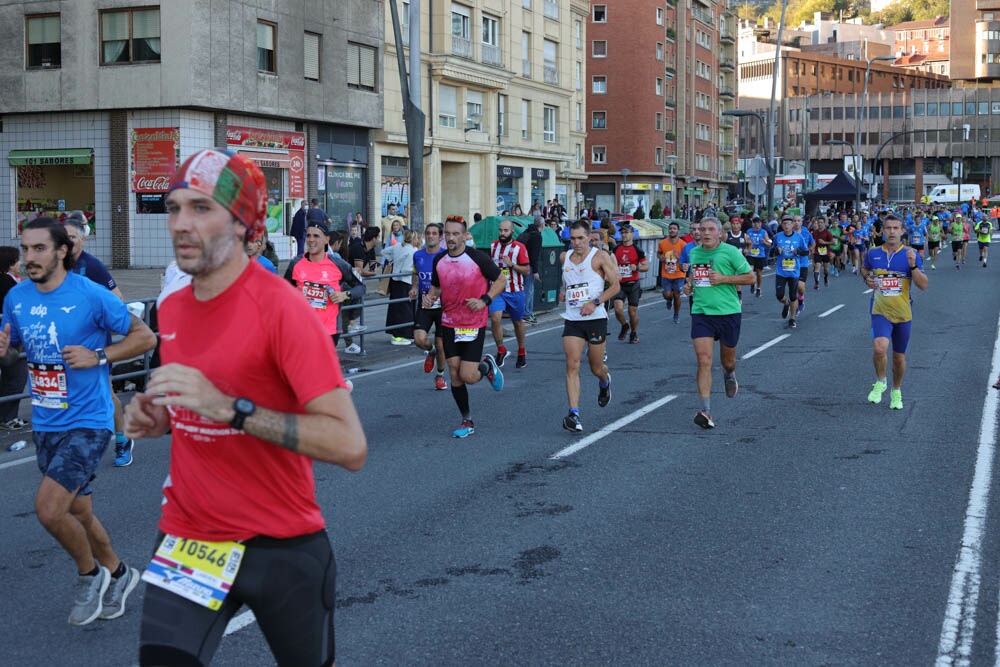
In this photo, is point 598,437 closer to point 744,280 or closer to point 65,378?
point 744,280

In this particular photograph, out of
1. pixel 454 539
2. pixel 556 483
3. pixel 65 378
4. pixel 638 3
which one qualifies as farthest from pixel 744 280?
pixel 638 3

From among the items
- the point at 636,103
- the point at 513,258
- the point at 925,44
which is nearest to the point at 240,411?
the point at 513,258

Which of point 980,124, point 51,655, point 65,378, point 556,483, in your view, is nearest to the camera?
point 51,655

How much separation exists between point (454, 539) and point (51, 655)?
8.12ft

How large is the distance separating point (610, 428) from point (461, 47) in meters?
36.0

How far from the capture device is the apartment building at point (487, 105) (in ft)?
137

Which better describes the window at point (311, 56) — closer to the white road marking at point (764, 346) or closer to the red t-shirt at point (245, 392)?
the white road marking at point (764, 346)

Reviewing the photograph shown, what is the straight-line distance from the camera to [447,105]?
147 ft

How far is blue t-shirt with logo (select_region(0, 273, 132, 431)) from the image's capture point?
5.51 metres

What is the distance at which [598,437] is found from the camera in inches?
407

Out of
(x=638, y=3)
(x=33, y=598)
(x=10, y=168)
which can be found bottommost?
(x=33, y=598)

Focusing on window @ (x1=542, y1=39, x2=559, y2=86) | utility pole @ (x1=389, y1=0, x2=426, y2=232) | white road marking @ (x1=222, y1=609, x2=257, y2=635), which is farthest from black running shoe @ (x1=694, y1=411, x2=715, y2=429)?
window @ (x1=542, y1=39, x2=559, y2=86)

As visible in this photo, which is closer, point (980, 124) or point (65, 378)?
point (65, 378)

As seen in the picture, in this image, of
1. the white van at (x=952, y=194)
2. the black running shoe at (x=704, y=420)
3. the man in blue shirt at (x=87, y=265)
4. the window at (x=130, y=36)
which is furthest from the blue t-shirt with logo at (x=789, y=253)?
the white van at (x=952, y=194)
